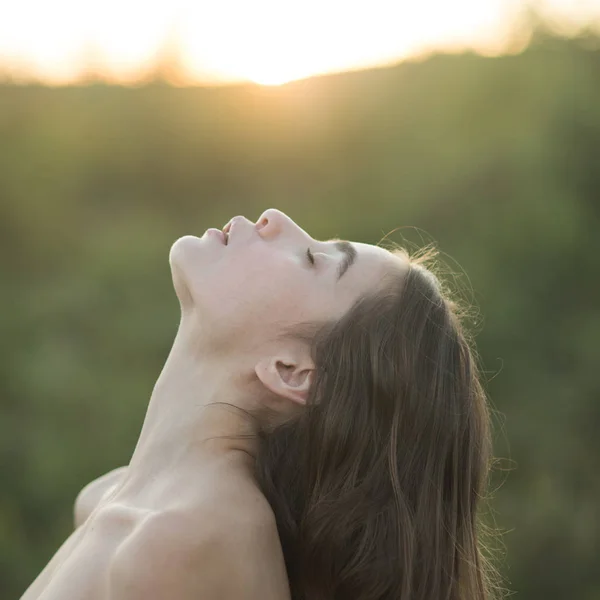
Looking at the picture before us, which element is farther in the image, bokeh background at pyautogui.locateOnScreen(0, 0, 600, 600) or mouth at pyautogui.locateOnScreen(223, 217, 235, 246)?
bokeh background at pyautogui.locateOnScreen(0, 0, 600, 600)

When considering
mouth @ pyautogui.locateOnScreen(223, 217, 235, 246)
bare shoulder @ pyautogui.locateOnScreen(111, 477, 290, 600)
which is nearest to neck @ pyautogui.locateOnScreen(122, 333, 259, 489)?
bare shoulder @ pyautogui.locateOnScreen(111, 477, 290, 600)

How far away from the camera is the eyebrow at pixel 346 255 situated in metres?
1.67

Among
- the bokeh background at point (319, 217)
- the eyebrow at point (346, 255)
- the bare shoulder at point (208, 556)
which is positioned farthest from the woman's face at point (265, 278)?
the bokeh background at point (319, 217)

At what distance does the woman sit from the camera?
1.56 m

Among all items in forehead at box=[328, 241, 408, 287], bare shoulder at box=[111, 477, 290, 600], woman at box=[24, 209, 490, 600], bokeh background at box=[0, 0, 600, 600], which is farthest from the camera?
bokeh background at box=[0, 0, 600, 600]

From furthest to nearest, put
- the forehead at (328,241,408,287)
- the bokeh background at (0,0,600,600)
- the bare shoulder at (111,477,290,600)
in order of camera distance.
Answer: the bokeh background at (0,0,600,600) → the forehead at (328,241,408,287) → the bare shoulder at (111,477,290,600)

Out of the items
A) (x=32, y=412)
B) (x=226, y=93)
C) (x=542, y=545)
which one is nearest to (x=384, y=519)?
(x=542, y=545)

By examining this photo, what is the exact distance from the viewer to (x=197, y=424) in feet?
5.22

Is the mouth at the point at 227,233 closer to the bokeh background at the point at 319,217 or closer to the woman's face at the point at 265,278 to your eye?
the woman's face at the point at 265,278

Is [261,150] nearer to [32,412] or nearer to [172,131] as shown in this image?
[172,131]

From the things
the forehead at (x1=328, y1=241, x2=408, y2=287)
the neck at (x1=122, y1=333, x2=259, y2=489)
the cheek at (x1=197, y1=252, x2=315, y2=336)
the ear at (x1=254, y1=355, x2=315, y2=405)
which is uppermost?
the forehead at (x1=328, y1=241, x2=408, y2=287)

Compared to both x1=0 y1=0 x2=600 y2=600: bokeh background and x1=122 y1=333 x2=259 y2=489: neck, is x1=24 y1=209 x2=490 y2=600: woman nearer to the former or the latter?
x1=122 y1=333 x2=259 y2=489: neck

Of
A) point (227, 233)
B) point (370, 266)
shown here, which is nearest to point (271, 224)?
point (227, 233)

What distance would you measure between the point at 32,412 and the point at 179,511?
2471 millimetres
